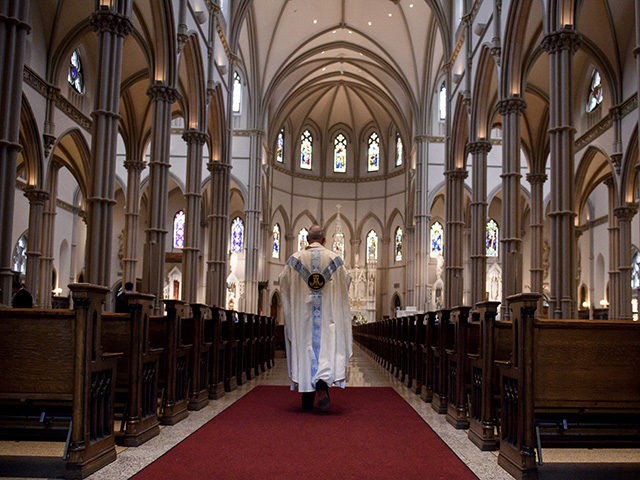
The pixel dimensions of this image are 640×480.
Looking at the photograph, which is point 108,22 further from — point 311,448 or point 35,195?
point 311,448

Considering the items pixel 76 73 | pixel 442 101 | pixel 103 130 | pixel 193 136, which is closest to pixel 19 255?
pixel 76 73

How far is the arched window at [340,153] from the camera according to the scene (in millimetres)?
43906

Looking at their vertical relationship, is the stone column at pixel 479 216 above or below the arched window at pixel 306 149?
below

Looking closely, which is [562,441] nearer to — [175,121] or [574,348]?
[574,348]

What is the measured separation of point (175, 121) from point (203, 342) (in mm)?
23406

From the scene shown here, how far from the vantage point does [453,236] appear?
22.7m

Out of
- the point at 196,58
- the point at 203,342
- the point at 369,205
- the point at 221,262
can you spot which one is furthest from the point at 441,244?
the point at 203,342

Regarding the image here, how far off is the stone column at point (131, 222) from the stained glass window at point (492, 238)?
795 inches

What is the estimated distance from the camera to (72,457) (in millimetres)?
4543

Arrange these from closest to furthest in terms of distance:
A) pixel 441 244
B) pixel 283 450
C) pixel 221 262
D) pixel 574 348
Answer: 1. pixel 574 348
2. pixel 283 450
3. pixel 221 262
4. pixel 441 244

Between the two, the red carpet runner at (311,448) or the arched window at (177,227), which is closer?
the red carpet runner at (311,448)

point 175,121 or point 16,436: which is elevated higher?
point 175,121

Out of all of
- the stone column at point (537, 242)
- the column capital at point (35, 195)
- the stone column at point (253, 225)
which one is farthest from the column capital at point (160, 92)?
the stone column at point (253, 225)

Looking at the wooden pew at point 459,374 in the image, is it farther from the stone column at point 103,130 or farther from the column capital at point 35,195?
the column capital at point 35,195
